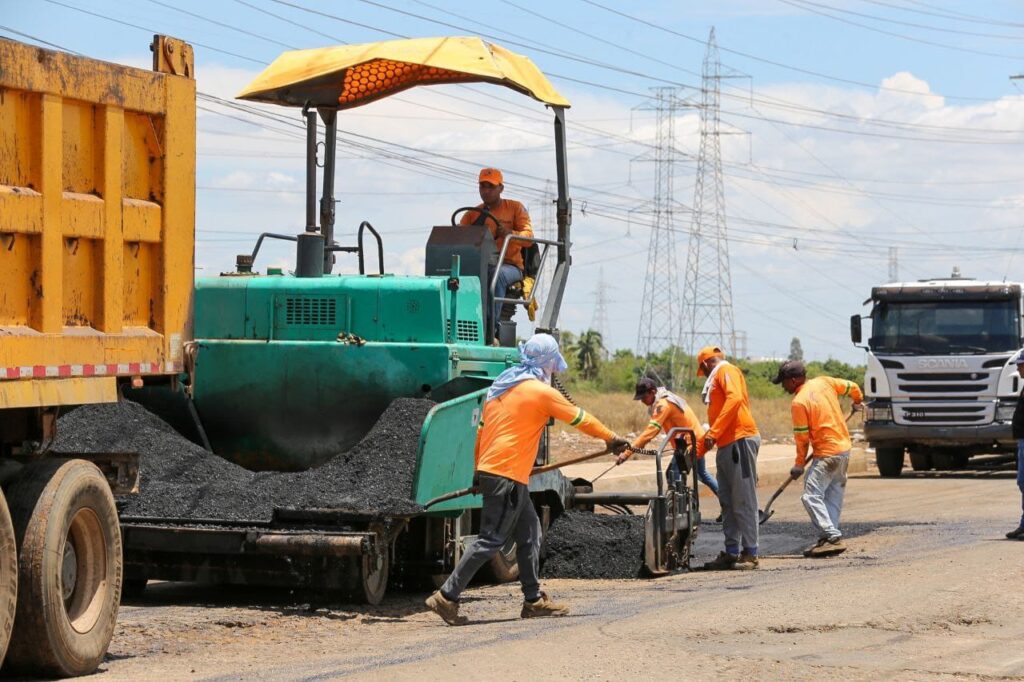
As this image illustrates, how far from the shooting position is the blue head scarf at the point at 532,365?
945 cm

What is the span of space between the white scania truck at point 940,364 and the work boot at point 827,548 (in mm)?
10693

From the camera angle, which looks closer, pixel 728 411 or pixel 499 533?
pixel 499 533

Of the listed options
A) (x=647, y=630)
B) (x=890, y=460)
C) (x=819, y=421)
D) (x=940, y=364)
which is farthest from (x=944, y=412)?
(x=647, y=630)

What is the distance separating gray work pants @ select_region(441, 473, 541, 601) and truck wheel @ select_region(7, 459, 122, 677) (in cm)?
208

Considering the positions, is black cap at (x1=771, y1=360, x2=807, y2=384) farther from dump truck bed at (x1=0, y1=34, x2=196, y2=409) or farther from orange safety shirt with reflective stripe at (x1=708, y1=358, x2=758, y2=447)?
dump truck bed at (x1=0, y1=34, x2=196, y2=409)

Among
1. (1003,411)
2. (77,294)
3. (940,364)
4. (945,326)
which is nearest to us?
(77,294)

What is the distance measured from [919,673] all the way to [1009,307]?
55.1ft

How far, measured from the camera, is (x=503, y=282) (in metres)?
11.5

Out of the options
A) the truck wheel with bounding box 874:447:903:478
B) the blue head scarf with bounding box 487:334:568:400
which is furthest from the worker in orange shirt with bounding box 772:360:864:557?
the truck wheel with bounding box 874:447:903:478

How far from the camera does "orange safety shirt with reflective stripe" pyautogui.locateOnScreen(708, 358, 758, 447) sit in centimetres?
1240

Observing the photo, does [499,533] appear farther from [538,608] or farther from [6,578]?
[6,578]

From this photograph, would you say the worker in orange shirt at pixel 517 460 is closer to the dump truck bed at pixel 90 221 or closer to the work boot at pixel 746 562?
the dump truck bed at pixel 90 221

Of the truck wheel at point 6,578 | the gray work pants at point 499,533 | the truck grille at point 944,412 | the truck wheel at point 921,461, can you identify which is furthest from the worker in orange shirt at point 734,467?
the truck wheel at point 921,461

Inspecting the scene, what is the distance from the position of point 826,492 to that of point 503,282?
358 cm
